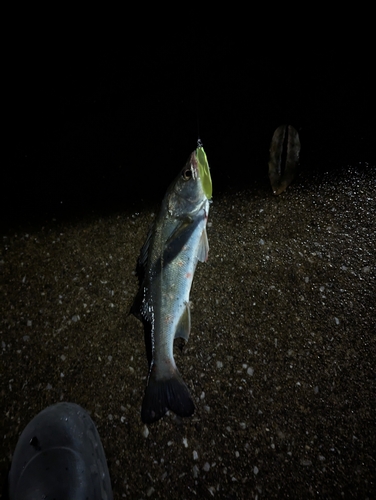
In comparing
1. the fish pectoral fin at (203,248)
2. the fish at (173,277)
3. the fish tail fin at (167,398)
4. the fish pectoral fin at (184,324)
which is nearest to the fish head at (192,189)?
the fish at (173,277)

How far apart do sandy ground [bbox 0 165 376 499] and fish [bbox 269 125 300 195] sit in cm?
8

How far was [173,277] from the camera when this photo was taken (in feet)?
5.74

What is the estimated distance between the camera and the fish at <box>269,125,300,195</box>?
2.18m

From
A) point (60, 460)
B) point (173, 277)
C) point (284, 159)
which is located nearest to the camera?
point (173, 277)

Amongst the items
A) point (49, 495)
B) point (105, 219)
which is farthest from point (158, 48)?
point (49, 495)

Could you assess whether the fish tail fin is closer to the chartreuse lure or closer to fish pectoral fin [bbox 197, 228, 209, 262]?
fish pectoral fin [bbox 197, 228, 209, 262]

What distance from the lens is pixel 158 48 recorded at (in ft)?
7.66

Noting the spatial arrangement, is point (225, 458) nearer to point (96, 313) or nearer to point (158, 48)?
point (96, 313)

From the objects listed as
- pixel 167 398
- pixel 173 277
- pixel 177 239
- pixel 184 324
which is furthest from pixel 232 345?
pixel 177 239

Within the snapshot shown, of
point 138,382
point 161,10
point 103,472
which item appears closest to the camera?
point 103,472

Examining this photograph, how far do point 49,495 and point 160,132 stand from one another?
7.99ft

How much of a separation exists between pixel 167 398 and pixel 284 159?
5.71 ft

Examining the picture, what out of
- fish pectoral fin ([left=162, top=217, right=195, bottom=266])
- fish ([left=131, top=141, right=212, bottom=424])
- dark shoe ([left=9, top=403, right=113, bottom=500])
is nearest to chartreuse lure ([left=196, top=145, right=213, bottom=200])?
fish ([left=131, top=141, right=212, bottom=424])

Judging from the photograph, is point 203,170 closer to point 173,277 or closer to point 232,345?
point 173,277
